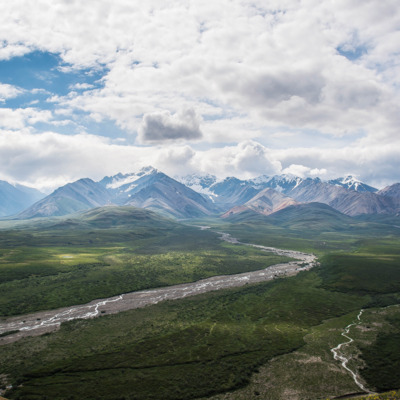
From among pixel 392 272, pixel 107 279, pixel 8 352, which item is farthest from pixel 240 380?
pixel 392 272

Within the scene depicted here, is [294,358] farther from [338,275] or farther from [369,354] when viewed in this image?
[338,275]

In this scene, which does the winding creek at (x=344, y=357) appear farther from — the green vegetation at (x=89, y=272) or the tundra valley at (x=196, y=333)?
the green vegetation at (x=89, y=272)

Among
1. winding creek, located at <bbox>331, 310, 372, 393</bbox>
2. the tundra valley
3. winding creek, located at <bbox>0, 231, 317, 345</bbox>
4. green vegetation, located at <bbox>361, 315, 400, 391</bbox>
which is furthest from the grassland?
winding creek, located at <bbox>0, 231, 317, 345</bbox>

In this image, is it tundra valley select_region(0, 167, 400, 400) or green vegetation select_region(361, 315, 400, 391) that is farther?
green vegetation select_region(361, 315, 400, 391)

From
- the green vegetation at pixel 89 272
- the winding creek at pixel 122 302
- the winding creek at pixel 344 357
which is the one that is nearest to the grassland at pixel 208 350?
the winding creek at pixel 344 357

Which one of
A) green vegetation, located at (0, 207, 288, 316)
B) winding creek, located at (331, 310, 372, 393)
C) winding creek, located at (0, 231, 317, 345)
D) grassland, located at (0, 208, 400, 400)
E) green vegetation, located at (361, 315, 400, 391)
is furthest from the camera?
green vegetation, located at (0, 207, 288, 316)

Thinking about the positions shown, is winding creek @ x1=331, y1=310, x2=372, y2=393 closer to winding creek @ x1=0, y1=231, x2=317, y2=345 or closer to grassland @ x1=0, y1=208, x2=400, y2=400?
grassland @ x1=0, y1=208, x2=400, y2=400

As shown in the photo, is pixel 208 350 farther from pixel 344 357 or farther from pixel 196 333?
pixel 344 357

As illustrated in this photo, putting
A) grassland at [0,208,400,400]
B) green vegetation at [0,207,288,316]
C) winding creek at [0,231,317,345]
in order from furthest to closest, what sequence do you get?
green vegetation at [0,207,288,316] → winding creek at [0,231,317,345] → grassland at [0,208,400,400]
